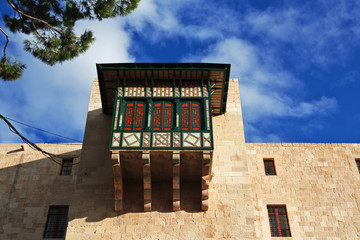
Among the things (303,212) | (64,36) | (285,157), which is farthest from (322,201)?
(64,36)

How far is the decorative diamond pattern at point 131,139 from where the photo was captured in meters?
12.9

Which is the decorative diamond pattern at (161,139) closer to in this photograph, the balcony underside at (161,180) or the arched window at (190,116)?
the balcony underside at (161,180)

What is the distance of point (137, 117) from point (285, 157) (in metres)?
7.18

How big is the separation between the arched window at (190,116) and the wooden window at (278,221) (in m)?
5.04

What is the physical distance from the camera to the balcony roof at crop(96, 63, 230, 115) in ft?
46.9

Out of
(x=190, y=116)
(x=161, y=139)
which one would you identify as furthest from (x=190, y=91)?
(x=161, y=139)

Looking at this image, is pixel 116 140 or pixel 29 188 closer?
pixel 116 140

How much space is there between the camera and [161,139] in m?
13.0

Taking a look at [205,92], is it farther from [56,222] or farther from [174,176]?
[56,222]

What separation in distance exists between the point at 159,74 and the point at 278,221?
7.63 m

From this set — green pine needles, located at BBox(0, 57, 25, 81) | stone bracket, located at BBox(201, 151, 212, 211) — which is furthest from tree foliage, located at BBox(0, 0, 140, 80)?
stone bracket, located at BBox(201, 151, 212, 211)

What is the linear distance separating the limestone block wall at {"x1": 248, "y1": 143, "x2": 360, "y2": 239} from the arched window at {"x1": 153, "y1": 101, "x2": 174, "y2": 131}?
14.0ft

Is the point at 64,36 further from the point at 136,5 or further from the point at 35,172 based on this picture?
the point at 35,172

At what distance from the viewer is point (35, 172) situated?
56.1 ft
